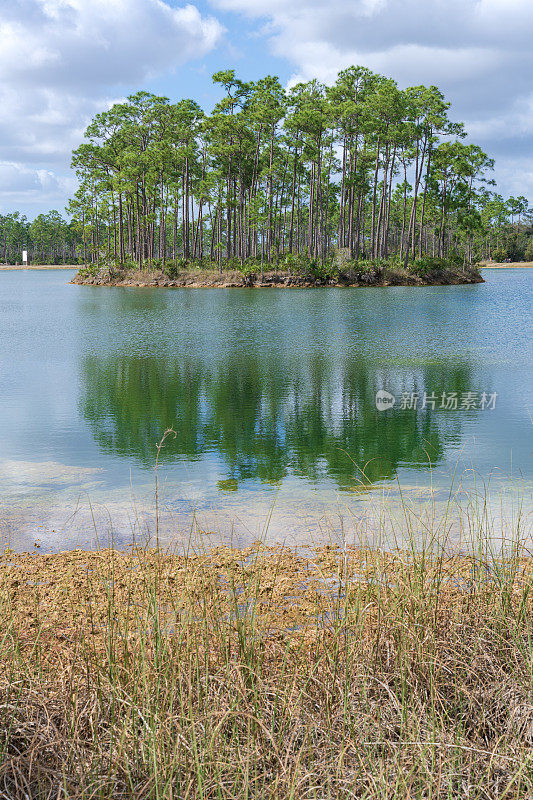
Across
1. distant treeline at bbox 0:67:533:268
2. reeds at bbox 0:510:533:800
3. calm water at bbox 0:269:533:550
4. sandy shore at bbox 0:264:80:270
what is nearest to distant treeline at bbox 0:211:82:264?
sandy shore at bbox 0:264:80:270

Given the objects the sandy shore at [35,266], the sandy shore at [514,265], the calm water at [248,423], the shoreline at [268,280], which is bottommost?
the calm water at [248,423]

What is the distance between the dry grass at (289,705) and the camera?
221 centimetres

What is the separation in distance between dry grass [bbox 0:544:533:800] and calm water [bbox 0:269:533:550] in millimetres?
1396

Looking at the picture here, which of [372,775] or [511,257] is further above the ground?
[511,257]

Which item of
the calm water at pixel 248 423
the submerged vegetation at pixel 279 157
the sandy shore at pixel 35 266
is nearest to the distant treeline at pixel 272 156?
the submerged vegetation at pixel 279 157

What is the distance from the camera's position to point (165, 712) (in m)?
2.48

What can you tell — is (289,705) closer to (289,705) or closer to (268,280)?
(289,705)

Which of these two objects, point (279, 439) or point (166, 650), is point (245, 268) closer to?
point (279, 439)

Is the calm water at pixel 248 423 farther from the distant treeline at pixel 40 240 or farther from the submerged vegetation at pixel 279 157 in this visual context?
the distant treeline at pixel 40 240

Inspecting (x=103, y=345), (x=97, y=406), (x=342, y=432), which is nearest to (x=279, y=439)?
(x=342, y=432)

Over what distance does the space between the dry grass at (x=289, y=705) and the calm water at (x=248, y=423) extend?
1.40 meters

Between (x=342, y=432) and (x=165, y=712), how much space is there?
681cm

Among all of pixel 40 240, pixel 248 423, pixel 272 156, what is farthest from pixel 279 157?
pixel 40 240

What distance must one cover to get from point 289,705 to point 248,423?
283 inches
